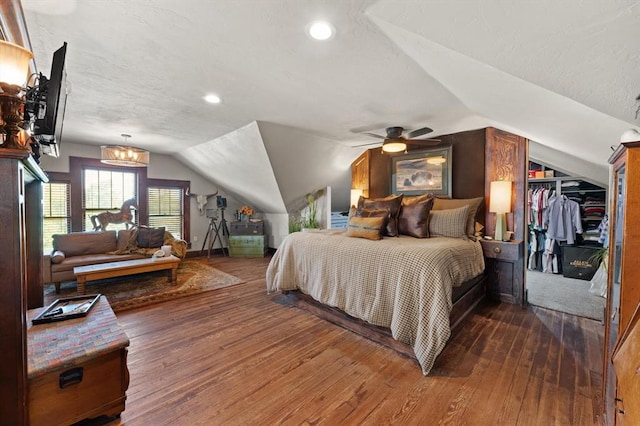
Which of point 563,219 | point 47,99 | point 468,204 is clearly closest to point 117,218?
point 47,99

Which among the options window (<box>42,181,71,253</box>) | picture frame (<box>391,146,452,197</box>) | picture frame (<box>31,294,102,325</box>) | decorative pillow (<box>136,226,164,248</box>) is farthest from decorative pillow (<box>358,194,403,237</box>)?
window (<box>42,181,71,253</box>)

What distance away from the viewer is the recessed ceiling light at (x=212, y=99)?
274 cm

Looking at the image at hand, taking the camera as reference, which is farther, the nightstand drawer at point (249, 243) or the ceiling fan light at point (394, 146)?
the nightstand drawer at point (249, 243)

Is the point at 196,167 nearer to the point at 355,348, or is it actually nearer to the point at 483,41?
the point at 355,348

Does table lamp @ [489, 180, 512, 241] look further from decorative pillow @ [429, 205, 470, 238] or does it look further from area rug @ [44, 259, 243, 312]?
area rug @ [44, 259, 243, 312]

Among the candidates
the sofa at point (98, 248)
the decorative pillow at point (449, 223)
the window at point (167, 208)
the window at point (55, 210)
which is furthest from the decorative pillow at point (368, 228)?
the window at point (55, 210)

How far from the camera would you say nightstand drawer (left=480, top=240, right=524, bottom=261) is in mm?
3052

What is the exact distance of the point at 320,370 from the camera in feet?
6.34

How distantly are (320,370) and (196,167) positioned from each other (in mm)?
5515

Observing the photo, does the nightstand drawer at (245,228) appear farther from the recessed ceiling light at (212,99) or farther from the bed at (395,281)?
the recessed ceiling light at (212,99)

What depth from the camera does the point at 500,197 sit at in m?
3.25

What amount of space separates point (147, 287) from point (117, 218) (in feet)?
6.56

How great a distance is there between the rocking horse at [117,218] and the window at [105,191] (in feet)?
0.34

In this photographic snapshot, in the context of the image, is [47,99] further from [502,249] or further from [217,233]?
[217,233]
